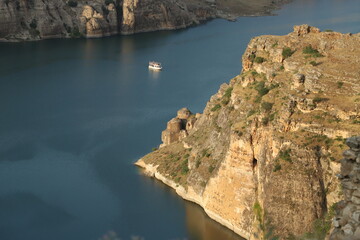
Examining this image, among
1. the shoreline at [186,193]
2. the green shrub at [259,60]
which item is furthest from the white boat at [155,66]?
the green shrub at [259,60]

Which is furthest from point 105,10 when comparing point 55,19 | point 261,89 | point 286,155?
point 286,155

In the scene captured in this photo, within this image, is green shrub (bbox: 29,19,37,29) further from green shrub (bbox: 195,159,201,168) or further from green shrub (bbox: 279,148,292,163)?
green shrub (bbox: 279,148,292,163)

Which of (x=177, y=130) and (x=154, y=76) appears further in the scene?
(x=154, y=76)

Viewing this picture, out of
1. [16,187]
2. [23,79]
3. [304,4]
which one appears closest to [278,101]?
[16,187]

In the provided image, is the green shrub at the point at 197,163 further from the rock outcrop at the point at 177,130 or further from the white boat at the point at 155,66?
the white boat at the point at 155,66

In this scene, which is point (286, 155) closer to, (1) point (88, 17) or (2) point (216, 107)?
(2) point (216, 107)
